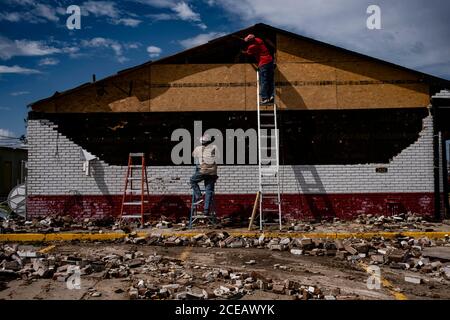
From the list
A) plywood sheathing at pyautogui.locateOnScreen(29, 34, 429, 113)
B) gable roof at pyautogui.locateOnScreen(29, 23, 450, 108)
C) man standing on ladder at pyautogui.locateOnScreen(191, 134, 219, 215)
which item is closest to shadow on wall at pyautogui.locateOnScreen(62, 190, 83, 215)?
plywood sheathing at pyautogui.locateOnScreen(29, 34, 429, 113)

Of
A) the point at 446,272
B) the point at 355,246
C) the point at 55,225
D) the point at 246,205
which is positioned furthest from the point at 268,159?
the point at 55,225

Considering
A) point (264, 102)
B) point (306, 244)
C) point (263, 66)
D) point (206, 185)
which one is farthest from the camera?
point (264, 102)

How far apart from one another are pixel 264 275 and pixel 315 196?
15.8 feet

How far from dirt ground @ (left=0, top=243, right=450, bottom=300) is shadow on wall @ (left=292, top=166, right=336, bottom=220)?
312cm

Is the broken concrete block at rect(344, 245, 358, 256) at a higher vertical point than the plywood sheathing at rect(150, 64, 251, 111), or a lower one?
lower

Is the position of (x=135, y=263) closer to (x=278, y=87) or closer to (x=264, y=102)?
(x=264, y=102)

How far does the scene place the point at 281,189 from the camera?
32.1 feet

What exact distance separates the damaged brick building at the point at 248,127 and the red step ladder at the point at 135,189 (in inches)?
8.4

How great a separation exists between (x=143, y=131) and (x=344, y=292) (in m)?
6.95

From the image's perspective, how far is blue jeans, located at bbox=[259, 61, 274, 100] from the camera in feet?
31.0

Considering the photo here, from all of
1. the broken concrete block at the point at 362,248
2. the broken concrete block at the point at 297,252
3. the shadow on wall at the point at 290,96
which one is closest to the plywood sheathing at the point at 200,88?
the shadow on wall at the point at 290,96

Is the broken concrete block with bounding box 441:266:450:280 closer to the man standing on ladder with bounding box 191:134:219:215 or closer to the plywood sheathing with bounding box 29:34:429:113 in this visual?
the man standing on ladder with bounding box 191:134:219:215

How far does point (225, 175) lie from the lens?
9.93 meters
